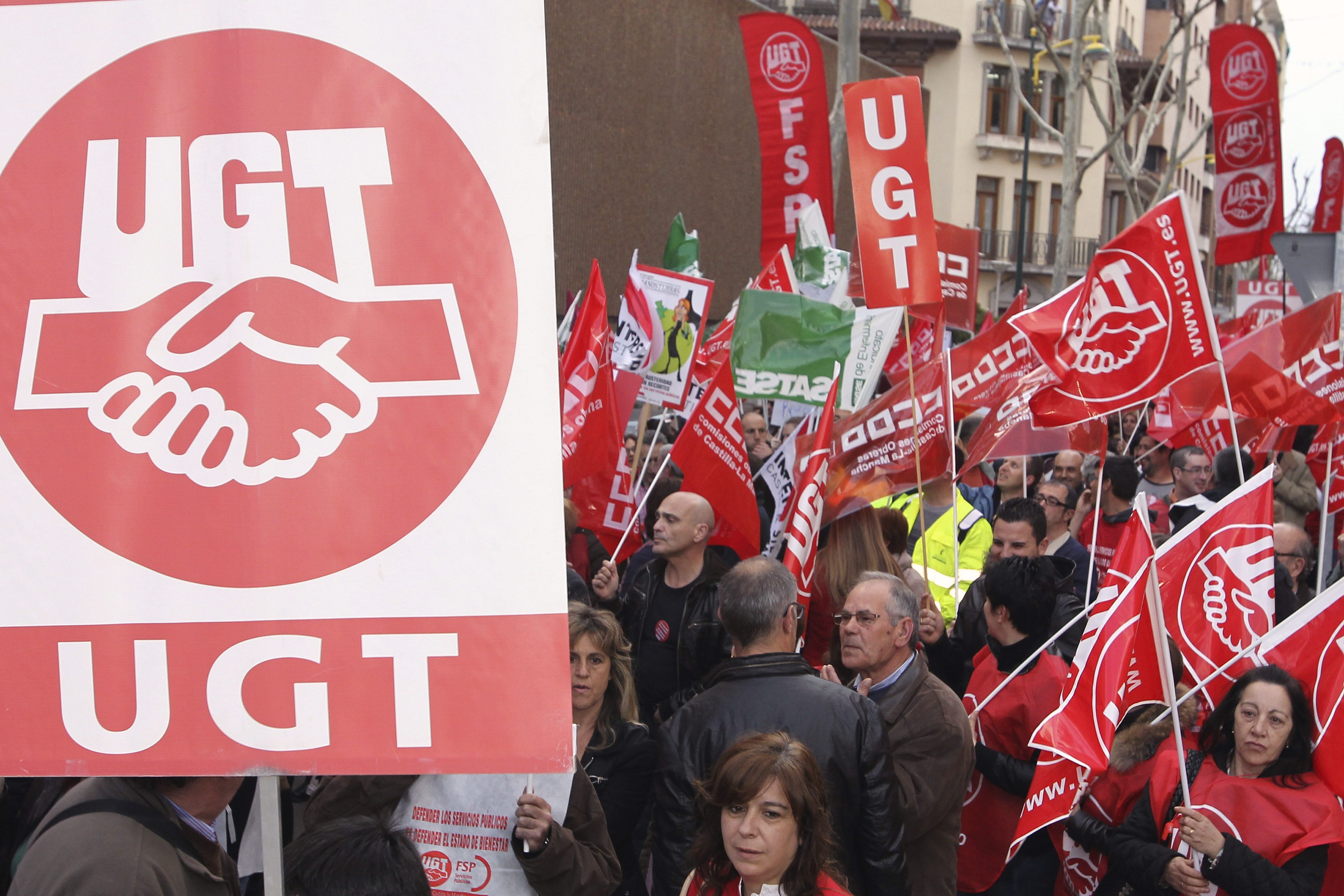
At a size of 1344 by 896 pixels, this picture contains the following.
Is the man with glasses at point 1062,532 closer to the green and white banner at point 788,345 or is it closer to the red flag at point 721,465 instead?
the red flag at point 721,465

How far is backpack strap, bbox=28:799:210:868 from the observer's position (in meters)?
2.12

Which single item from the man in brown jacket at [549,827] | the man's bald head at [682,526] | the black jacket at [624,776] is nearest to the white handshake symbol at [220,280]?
the man in brown jacket at [549,827]

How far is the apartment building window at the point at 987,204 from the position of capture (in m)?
48.6

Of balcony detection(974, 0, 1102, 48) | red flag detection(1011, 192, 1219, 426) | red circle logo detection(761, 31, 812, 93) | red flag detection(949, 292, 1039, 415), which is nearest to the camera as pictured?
red flag detection(1011, 192, 1219, 426)

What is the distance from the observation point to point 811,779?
2.90 m

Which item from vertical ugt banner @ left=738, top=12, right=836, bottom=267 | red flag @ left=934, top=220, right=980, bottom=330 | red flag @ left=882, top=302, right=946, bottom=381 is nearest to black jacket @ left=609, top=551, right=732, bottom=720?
red flag @ left=882, top=302, right=946, bottom=381

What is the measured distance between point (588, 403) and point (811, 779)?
13.8 ft

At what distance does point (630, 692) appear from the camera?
3775mm

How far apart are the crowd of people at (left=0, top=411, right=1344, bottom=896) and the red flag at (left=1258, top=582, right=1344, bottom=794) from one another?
0.06 m

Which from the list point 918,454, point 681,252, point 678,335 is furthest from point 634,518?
point 681,252

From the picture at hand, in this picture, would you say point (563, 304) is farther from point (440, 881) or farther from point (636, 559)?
point (440, 881)

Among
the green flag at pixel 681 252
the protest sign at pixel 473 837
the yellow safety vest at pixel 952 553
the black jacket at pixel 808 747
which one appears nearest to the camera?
the protest sign at pixel 473 837

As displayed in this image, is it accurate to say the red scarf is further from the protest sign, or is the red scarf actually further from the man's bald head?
the protest sign

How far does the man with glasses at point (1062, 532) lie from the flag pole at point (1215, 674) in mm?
1461
